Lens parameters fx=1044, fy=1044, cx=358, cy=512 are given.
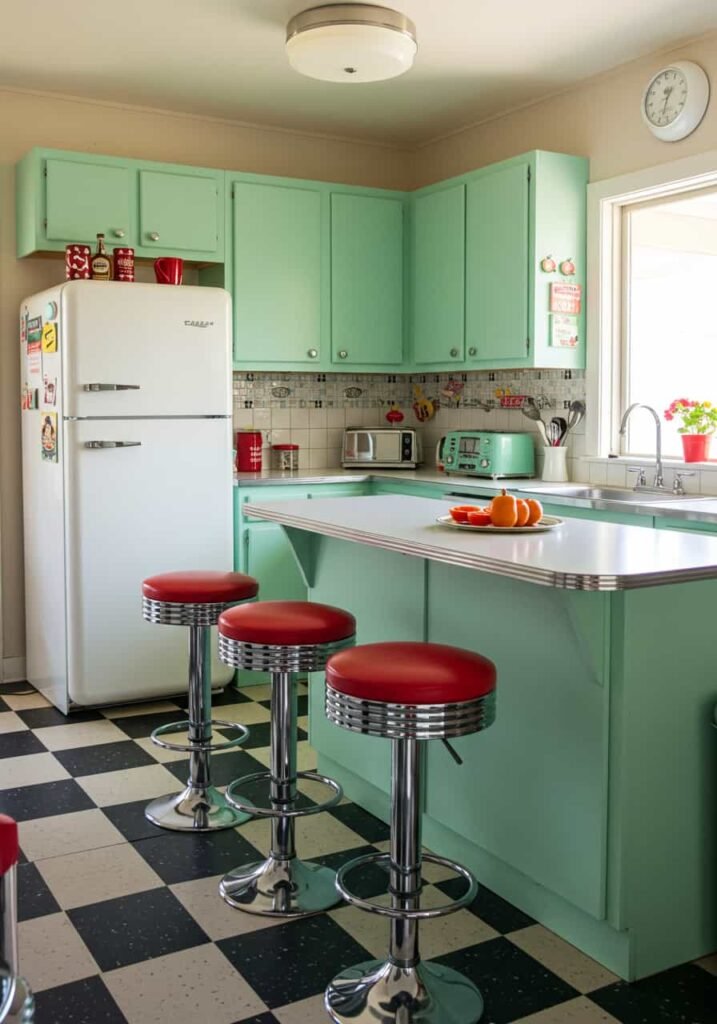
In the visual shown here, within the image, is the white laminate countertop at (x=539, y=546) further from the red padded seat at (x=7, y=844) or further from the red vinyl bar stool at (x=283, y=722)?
the red padded seat at (x=7, y=844)

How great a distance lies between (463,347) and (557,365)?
52 cm

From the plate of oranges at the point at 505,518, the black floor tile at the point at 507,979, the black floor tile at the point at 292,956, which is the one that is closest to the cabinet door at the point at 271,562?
the plate of oranges at the point at 505,518

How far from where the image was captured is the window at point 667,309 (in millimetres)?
4160

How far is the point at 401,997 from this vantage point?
2.10m

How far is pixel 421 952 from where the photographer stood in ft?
7.73

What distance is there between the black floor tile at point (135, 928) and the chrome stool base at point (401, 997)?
421 mm

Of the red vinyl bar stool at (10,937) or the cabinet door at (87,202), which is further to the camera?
the cabinet door at (87,202)

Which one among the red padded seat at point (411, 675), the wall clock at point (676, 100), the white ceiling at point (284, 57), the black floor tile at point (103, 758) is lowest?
the black floor tile at point (103, 758)

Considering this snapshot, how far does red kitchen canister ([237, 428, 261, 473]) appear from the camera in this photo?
16.4 ft

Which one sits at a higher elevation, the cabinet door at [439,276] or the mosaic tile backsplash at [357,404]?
the cabinet door at [439,276]

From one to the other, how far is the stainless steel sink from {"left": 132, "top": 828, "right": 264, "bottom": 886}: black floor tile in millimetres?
1732

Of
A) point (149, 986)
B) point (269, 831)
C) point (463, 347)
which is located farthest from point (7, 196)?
point (149, 986)

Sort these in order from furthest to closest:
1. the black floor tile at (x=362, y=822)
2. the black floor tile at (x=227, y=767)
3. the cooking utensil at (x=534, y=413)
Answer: the cooking utensil at (x=534, y=413) → the black floor tile at (x=227, y=767) → the black floor tile at (x=362, y=822)

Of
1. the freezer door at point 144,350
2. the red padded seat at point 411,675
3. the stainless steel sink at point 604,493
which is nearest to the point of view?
Answer: the red padded seat at point 411,675
